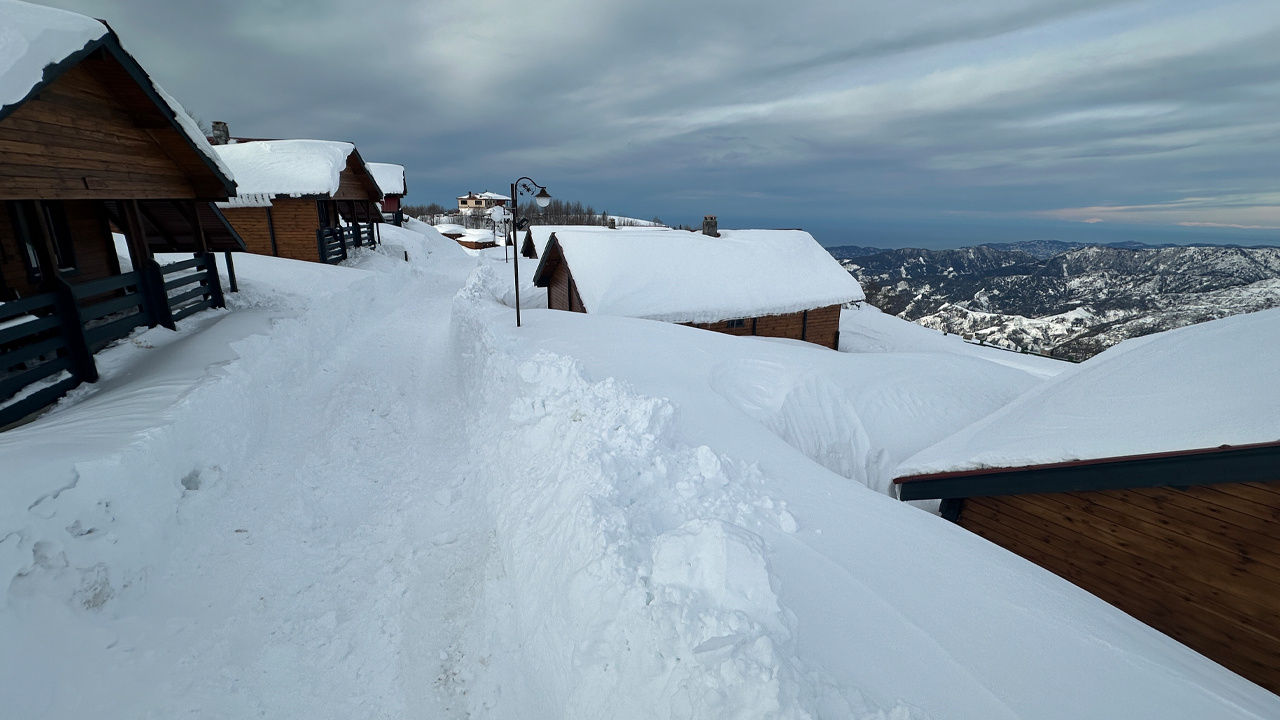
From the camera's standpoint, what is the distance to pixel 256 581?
5465 millimetres

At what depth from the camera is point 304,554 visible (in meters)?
5.94

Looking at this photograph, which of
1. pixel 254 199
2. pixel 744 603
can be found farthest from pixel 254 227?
pixel 744 603

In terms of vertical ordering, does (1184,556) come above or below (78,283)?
below

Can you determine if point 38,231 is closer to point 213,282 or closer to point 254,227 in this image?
point 213,282

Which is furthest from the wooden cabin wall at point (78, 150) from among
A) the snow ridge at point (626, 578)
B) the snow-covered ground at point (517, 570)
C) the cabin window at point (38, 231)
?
the snow ridge at point (626, 578)

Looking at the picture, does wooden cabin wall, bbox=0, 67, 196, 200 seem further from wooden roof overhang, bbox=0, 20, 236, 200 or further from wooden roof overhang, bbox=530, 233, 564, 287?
wooden roof overhang, bbox=530, 233, 564, 287

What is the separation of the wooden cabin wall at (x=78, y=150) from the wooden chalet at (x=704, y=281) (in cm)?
1076

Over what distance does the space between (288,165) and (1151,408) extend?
94.1ft

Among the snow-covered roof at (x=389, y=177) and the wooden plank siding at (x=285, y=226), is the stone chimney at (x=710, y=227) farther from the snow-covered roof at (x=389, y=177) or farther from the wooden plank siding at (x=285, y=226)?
the snow-covered roof at (x=389, y=177)

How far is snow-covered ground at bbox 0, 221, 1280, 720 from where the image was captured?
11.9 ft

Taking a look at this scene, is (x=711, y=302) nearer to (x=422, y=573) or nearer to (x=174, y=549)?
(x=422, y=573)

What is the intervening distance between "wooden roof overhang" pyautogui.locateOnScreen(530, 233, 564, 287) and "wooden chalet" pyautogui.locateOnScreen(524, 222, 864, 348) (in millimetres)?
46

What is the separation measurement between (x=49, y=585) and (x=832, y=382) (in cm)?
1113

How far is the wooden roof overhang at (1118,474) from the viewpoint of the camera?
4547 millimetres
